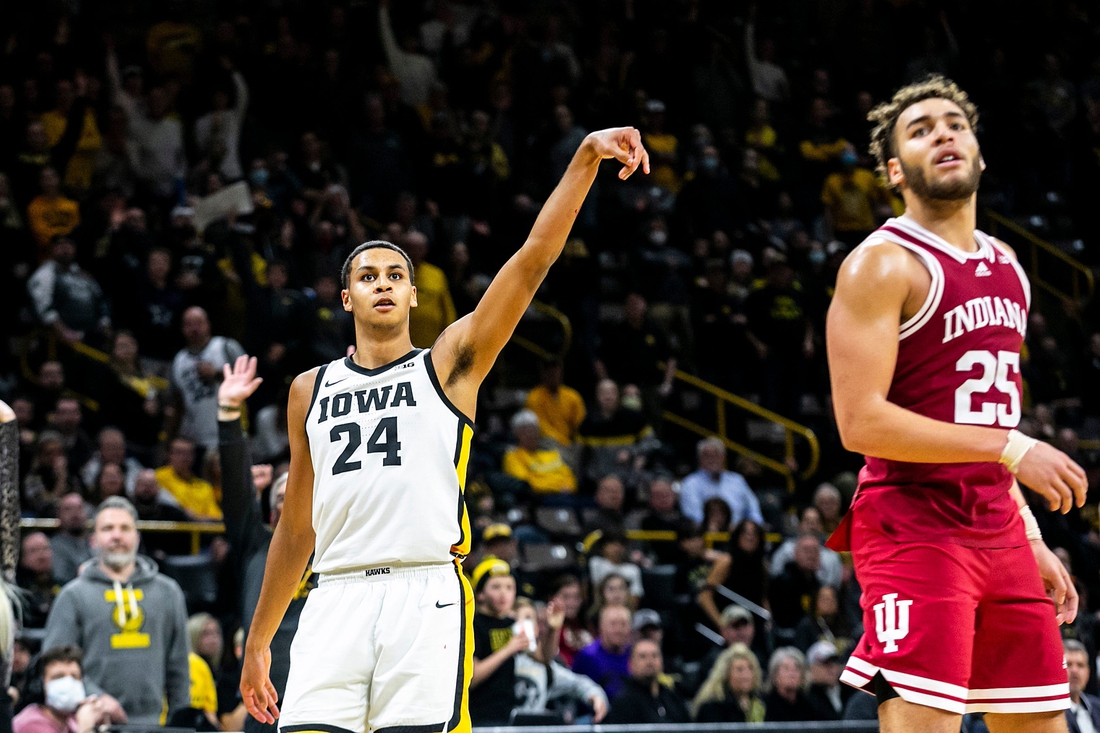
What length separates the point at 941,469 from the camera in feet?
13.1

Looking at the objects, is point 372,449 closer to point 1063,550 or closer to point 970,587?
point 970,587

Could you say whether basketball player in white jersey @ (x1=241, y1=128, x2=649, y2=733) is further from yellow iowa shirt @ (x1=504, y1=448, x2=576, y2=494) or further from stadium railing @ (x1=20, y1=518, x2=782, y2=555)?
yellow iowa shirt @ (x1=504, y1=448, x2=576, y2=494)

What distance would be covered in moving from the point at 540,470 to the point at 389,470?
8620 millimetres

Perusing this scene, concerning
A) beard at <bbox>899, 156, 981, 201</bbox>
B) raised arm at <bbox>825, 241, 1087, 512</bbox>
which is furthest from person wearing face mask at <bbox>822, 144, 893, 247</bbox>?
raised arm at <bbox>825, 241, 1087, 512</bbox>

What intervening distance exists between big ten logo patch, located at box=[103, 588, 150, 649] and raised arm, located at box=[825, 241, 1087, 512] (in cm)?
537

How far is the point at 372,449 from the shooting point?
4.57 metres

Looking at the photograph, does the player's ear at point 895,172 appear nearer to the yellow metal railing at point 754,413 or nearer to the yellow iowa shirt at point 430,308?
the yellow iowa shirt at point 430,308

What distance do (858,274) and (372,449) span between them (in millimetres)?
1652

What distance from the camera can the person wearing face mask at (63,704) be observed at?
23.9 feet

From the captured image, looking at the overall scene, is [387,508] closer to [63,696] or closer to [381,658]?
[381,658]

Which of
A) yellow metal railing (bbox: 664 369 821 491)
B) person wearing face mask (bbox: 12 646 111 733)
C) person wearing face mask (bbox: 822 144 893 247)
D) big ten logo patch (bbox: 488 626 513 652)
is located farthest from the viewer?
person wearing face mask (bbox: 822 144 893 247)

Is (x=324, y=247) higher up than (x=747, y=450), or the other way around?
(x=324, y=247)

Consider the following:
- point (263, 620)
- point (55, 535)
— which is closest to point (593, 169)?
point (263, 620)

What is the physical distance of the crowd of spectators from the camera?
9.78 metres
